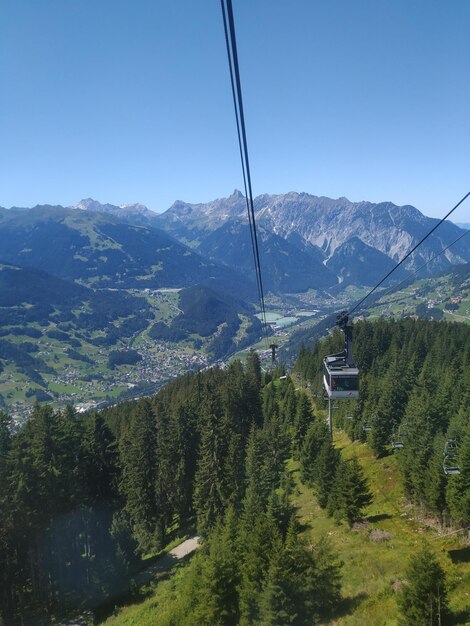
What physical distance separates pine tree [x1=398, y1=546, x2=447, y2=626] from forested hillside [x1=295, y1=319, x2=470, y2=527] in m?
10.7

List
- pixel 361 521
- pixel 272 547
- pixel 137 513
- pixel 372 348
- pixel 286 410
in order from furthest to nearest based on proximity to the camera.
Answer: pixel 372 348, pixel 286 410, pixel 137 513, pixel 361 521, pixel 272 547

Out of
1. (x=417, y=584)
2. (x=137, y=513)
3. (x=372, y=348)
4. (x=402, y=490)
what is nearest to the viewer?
(x=417, y=584)

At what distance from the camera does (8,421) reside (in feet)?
138

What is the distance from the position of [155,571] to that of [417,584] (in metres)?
31.4

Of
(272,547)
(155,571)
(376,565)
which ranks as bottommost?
(155,571)

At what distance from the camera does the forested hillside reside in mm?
31703

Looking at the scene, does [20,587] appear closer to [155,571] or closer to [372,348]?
[155,571]

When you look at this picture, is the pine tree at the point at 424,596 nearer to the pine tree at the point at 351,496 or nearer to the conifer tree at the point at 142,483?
the pine tree at the point at 351,496

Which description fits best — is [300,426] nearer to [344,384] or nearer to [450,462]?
[344,384]

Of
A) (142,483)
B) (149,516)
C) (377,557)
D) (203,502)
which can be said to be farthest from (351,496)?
(149,516)

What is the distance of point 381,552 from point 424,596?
11551 millimetres

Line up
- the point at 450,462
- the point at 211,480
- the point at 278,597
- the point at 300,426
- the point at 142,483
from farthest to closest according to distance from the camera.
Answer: the point at 300,426, the point at 142,483, the point at 211,480, the point at 450,462, the point at 278,597

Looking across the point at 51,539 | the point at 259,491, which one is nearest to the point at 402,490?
the point at 259,491

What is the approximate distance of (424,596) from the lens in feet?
58.5
